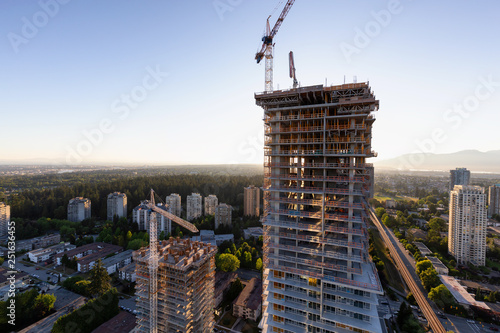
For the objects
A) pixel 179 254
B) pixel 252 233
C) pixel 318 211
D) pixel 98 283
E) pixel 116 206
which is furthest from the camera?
pixel 116 206

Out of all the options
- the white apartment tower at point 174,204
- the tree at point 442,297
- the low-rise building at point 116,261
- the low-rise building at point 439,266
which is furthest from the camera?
the white apartment tower at point 174,204

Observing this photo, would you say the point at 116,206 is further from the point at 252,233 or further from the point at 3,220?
the point at 252,233

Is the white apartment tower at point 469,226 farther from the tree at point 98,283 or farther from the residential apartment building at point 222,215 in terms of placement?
the tree at point 98,283

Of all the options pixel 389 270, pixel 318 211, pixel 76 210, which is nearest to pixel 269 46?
pixel 318 211

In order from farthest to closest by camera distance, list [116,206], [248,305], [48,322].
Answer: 1. [116,206]
2. [248,305]
3. [48,322]

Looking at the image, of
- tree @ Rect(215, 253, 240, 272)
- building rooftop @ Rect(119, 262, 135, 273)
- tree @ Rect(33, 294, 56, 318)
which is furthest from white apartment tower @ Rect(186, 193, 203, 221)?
tree @ Rect(33, 294, 56, 318)

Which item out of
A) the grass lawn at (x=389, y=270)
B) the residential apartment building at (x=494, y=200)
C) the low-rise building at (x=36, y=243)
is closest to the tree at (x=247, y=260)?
the grass lawn at (x=389, y=270)

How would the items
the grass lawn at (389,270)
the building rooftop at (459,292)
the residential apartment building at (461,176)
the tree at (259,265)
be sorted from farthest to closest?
the residential apartment building at (461,176), the tree at (259,265), the grass lawn at (389,270), the building rooftop at (459,292)

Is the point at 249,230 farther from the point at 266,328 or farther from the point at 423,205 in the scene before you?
the point at 423,205
